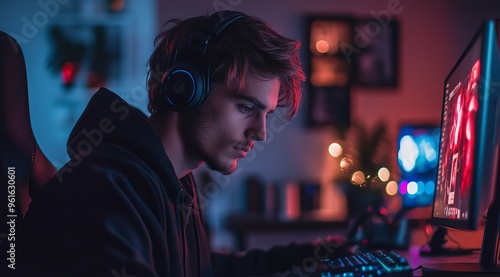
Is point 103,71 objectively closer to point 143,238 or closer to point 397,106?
point 397,106

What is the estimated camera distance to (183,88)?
1.26 m

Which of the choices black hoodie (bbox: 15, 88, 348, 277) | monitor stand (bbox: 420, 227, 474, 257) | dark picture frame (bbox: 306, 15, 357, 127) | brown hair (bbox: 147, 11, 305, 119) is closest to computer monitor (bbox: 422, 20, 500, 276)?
monitor stand (bbox: 420, 227, 474, 257)

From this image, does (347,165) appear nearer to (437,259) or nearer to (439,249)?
(439,249)

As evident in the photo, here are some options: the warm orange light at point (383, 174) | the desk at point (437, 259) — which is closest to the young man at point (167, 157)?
the desk at point (437, 259)

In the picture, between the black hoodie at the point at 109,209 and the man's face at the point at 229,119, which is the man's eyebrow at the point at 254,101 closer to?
the man's face at the point at 229,119

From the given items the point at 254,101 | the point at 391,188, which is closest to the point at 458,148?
the point at 254,101

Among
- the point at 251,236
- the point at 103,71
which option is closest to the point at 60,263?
the point at 103,71

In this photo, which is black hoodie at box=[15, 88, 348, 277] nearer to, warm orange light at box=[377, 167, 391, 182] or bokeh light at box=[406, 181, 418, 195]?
bokeh light at box=[406, 181, 418, 195]

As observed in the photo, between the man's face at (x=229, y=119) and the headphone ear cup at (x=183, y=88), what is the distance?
63 millimetres

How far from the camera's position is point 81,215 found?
98 cm

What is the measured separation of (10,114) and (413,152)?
9.47 ft

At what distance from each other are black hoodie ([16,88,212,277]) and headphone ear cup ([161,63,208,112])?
10cm

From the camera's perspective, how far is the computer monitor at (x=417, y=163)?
3656 millimetres

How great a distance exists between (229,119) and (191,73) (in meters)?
0.14
